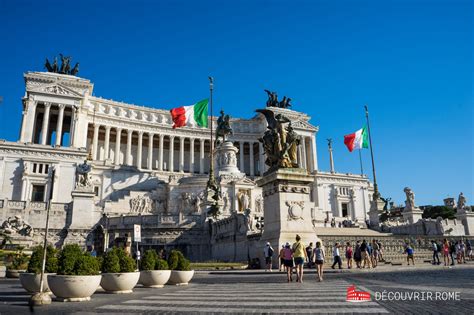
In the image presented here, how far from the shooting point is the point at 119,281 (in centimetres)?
1075

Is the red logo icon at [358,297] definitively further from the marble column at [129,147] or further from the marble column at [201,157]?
the marble column at [201,157]

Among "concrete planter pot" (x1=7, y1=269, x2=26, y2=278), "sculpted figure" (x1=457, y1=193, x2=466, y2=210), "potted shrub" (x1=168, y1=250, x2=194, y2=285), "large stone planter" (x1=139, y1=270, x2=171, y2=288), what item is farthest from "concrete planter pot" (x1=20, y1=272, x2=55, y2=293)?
"sculpted figure" (x1=457, y1=193, x2=466, y2=210)

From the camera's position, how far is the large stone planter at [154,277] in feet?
41.4

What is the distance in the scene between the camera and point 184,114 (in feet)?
198

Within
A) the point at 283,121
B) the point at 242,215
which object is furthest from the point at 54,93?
the point at 283,121

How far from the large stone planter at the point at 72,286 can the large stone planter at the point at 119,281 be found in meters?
1.35

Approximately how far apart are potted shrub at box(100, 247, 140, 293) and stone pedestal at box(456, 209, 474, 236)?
3901 cm

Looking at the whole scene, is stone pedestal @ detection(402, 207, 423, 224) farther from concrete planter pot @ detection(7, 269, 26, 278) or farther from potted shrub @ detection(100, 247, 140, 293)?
potted shrub @ detection(100, 247, 140, 293)

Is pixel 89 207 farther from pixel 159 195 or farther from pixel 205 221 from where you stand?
pixel 159 195

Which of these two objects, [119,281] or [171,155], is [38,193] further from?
[119,281]

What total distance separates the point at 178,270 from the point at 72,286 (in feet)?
17.0

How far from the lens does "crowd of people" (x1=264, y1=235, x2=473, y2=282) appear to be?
13586 millimetres

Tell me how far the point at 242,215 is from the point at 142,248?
44.6 ft

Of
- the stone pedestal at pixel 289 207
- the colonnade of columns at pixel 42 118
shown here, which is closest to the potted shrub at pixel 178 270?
the stone pedestal at pixel 289 207
